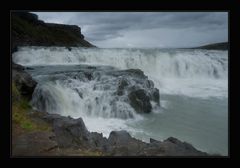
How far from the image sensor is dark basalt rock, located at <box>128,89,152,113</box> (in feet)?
23.7

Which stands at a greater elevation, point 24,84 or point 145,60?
point 145,60

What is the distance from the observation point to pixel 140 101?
7.70 meters

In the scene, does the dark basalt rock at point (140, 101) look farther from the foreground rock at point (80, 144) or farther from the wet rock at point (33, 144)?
the wet rock at point (33, 144)

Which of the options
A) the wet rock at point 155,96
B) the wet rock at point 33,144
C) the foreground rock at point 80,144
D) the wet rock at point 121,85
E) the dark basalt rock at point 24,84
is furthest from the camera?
A: the wet rock at point 121,85

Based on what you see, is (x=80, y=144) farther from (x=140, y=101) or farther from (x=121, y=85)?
(x=121, y=85)

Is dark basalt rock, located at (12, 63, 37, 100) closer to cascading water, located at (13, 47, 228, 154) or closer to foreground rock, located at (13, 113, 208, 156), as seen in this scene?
cascading water, located at (13, 47, 228, 154)

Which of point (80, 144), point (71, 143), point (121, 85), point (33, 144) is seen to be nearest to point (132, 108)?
point (121, 85)

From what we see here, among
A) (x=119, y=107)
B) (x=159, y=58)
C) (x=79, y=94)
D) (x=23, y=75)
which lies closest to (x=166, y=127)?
(x=119, y=107)

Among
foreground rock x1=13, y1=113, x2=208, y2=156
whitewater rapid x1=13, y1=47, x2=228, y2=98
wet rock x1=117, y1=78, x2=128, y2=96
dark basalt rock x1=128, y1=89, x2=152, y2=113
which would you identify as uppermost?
whitewater rapid x1=13, y1=47, x2=228, y2=98

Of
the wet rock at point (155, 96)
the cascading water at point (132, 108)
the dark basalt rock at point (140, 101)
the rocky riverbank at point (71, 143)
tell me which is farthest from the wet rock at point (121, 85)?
the rocky riverbank at point (71, 143)

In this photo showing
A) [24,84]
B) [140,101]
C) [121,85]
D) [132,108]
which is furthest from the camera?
[121,85]

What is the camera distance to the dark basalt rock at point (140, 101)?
7236 mm

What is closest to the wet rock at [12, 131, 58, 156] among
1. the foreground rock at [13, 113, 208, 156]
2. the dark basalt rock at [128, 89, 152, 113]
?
the foreground rock at [13, 113, 208, 156]
